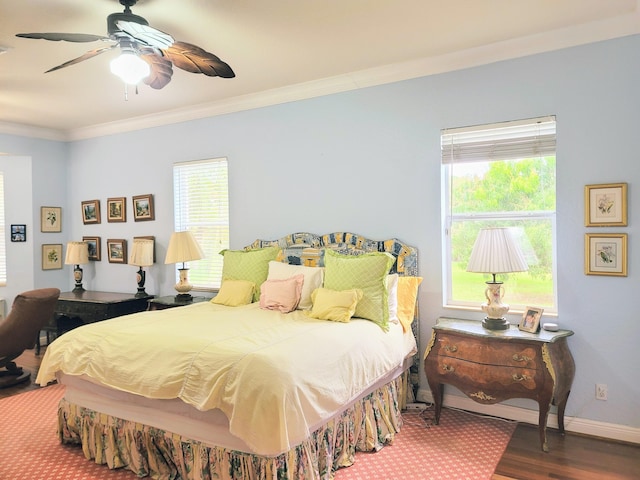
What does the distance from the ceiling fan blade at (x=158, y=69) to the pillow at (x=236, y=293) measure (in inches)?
65.6

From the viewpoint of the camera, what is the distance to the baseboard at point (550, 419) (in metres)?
Result: 2.99

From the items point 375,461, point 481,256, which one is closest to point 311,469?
point 375,461

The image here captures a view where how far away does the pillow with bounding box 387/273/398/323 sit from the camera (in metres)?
3.33

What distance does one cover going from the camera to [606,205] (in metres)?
3.02

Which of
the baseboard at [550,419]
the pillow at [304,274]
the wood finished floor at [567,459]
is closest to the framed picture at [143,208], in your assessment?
the pillow at [304,274]

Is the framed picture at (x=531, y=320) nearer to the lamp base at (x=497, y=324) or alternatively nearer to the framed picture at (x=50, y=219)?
the lamp base at (x=497, y=324)

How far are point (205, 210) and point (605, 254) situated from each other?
3676 mm

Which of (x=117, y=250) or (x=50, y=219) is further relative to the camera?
(x=50, y=219)

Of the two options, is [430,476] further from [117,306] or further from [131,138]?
[131,138]

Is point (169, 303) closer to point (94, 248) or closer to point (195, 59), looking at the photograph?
point (94, 248)

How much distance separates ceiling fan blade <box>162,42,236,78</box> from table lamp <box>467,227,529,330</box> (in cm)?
193

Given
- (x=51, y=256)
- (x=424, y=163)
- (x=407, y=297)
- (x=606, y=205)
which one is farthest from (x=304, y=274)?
(x=51, y=256)

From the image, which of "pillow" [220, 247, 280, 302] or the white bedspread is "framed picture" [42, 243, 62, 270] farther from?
the white bedspread

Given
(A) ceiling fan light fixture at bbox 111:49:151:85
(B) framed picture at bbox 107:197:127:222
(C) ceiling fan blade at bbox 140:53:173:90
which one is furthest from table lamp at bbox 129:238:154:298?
(A) ceiling fan light fixture at bbox 111:49:151:85
